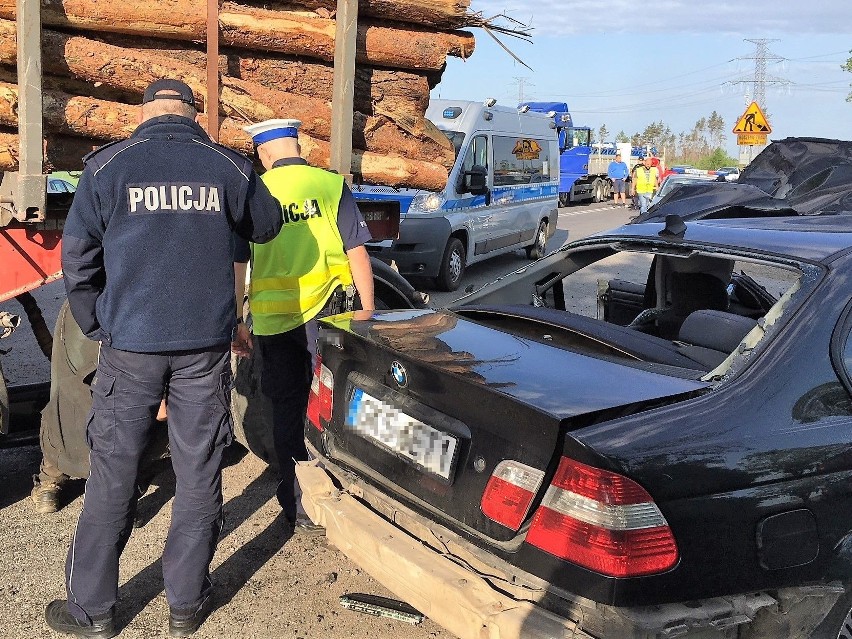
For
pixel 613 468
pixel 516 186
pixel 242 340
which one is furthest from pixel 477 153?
pixel 613 468

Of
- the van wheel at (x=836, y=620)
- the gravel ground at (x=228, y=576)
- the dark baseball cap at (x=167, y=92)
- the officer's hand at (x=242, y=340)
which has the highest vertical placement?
the dark baseball cap at (x=167, y=92)

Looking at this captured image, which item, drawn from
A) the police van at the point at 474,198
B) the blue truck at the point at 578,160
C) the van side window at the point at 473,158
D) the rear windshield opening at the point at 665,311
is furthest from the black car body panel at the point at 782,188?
the blue truck at the point at 578,160

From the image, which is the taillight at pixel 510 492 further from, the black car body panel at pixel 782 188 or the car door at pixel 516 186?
the car door at pixel 516 186

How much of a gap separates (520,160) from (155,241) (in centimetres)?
1075

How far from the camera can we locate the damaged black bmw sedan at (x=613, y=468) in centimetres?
221

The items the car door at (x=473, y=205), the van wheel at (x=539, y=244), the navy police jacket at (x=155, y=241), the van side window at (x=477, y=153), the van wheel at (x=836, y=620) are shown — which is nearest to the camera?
the van wheel at (x=836, y=620)

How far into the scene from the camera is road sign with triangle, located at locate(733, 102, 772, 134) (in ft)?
65.1

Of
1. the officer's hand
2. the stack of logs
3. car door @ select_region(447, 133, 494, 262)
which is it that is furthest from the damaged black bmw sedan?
car door @ select_region(447, 133, 494, 262)

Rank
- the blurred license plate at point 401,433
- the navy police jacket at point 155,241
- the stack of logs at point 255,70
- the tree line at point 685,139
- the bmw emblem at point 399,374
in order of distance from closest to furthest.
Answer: the blurred license plate at point 401,433, the bmw emblem at point 399,374, the navy police jacket at point 155,241, the stack of logs at point 255,70, the tree line at point 685,139

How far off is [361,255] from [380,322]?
2.81 ft

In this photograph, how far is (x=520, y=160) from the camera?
1320 centimetres

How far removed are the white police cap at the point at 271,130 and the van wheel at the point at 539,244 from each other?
1100 centimetres

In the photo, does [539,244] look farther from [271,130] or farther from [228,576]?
[228,576]

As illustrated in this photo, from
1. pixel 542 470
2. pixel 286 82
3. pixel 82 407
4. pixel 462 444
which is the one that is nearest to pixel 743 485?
pixel 542 470
